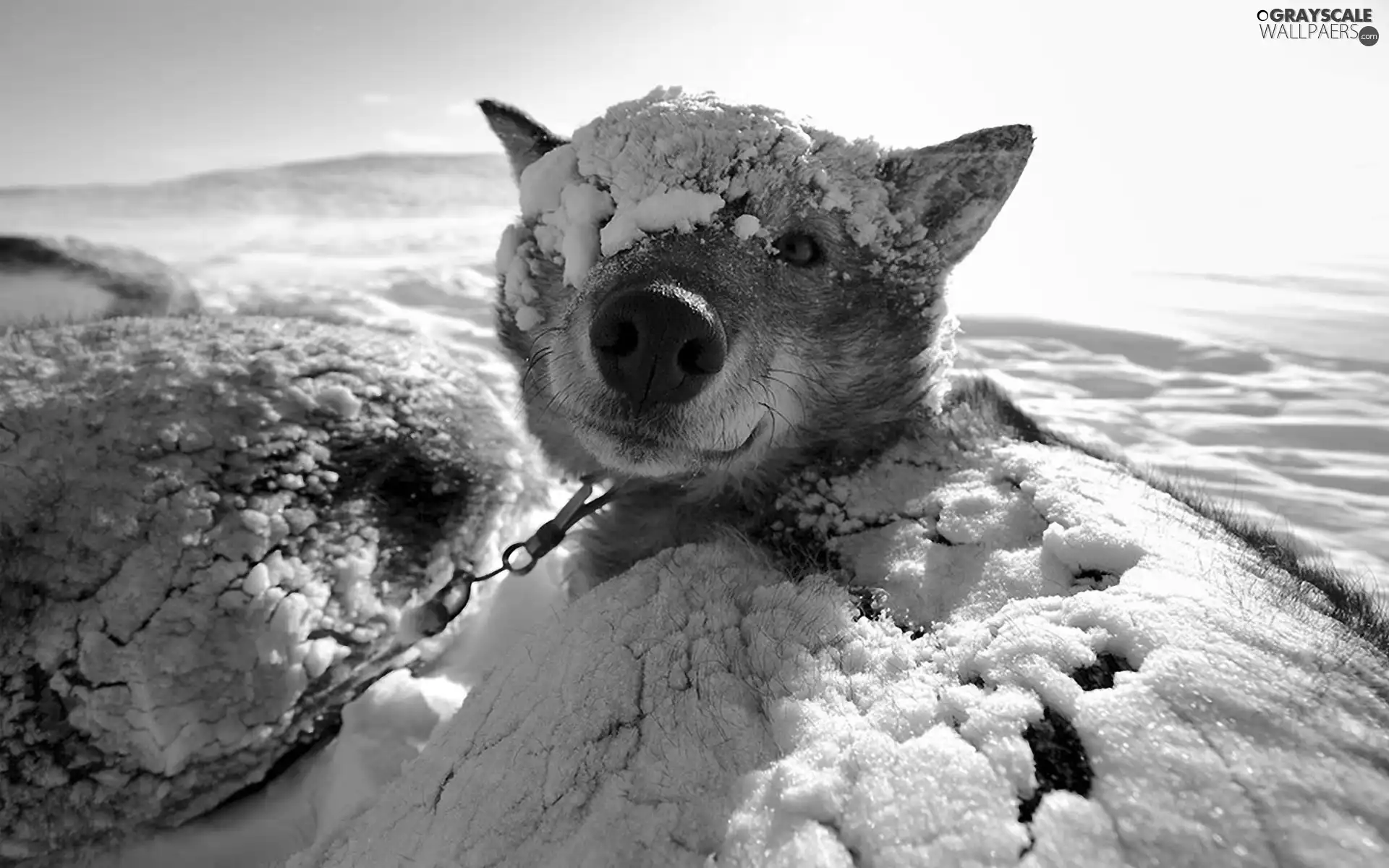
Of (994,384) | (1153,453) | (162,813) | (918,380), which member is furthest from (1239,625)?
(1153,453)

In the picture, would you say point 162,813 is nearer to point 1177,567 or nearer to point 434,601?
point 434,601

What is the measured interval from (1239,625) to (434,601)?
6.88ft

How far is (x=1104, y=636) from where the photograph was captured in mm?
1042

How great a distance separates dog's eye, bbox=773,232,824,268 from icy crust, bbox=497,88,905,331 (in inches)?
2.3

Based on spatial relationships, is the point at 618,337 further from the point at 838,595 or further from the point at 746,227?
the point at 838,595

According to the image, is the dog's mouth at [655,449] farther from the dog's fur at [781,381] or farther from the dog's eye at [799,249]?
the dog's eye at [799,249]

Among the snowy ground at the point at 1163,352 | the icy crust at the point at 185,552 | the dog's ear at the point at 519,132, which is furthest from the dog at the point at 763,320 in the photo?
the icy crust at the point at 185,552

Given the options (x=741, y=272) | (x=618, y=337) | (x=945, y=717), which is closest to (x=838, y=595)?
(x=945, y=717)

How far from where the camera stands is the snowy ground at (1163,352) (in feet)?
10.2

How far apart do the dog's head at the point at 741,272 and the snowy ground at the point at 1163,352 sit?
1.47 ft

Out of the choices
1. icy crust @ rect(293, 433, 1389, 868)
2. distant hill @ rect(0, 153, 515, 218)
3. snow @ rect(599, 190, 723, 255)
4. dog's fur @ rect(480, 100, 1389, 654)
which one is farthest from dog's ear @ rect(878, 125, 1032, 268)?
distant hill @ rect(0, 153, 515, 218)

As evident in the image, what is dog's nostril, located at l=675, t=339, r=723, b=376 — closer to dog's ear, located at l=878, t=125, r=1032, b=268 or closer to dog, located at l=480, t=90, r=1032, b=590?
dog, located at l=480, t=90, r=1032, b=590

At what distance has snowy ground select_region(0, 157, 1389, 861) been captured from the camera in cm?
311

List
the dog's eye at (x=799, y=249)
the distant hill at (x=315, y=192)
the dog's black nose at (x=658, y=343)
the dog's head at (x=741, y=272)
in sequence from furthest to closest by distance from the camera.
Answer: the distant hill at (x=315, y=192) < the dog's eye at (x=799, y=249) < the dog's head at (x=741, y=272) < the dog's black nose at (x=658, y=343)
